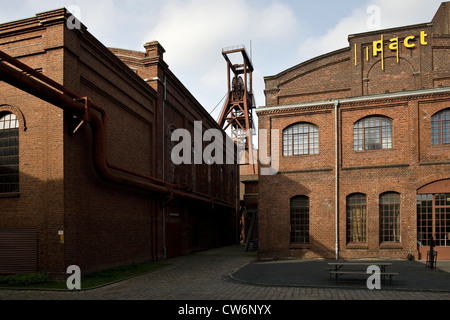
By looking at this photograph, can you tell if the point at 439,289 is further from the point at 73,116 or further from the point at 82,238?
the point at 73,116

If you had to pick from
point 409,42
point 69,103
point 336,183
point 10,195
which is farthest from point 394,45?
point 10,195

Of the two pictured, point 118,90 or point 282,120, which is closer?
point 118,90

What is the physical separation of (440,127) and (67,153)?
1652cm

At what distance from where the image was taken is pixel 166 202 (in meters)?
18.9

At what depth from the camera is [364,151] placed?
1909 centimetres

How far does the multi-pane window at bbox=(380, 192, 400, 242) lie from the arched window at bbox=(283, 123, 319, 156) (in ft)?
13.7

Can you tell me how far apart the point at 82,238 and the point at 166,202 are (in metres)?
6.40

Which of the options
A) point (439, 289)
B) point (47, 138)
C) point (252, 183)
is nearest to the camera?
point (439, 289)

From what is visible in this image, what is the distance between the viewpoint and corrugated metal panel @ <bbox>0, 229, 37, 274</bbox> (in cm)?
1221

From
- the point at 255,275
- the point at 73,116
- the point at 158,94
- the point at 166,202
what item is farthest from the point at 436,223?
the point at 73,116

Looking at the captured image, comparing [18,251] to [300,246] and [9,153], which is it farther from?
[300,246]

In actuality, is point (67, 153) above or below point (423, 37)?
below

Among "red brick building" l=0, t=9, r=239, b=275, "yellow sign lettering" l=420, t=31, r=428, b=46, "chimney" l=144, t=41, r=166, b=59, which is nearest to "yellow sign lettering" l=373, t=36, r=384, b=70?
"yellow sign lettering" l=420, t=31, r=428, b=46

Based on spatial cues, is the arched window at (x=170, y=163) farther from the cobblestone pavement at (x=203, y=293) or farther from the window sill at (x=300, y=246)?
the cobblestone pavement at (x=203, y=293)
